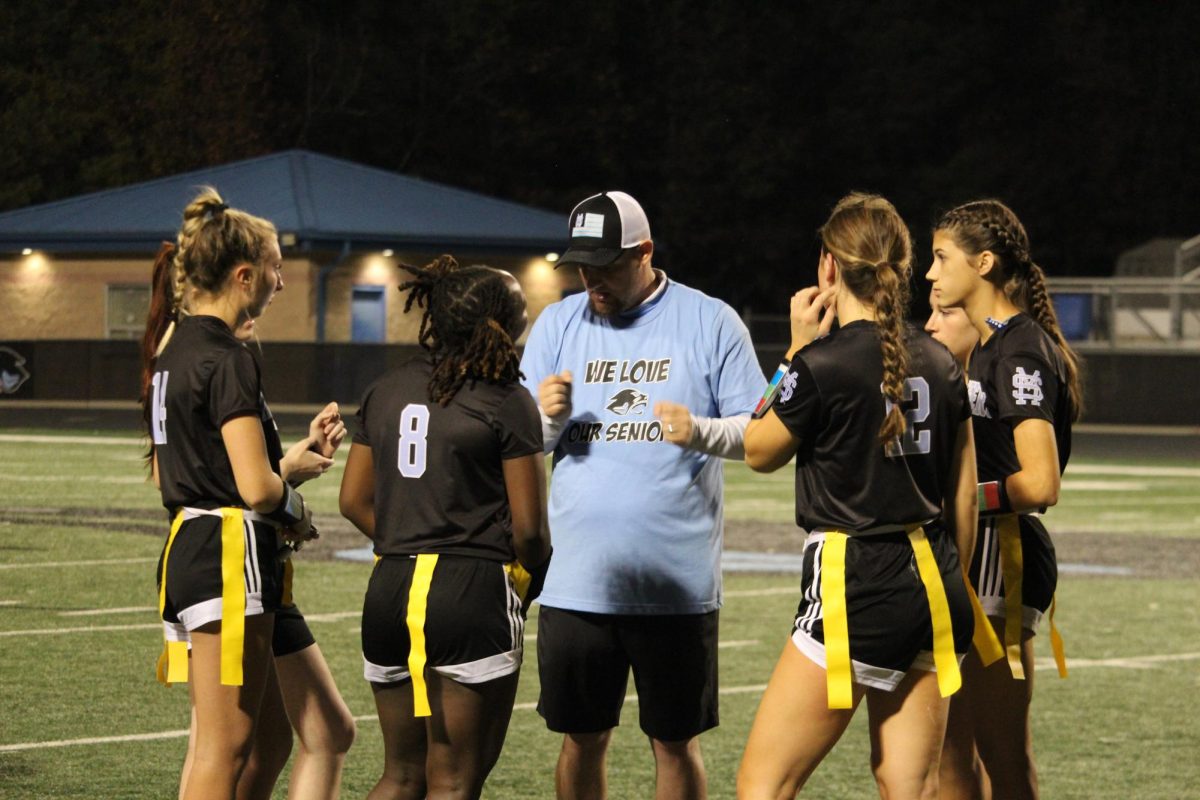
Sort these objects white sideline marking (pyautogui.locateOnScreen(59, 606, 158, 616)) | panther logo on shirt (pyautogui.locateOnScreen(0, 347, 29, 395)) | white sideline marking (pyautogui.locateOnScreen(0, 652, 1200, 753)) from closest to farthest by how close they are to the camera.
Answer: white sideline marking (pyautogui.locateOnScreen(0, 652, 1200, 753)) < white sideline marking (pyautogui.locateOnScreen(59, 606, 158, 616)) < panther logo on shirt (pyautogui.locateOnScreen(0, 347, 29, 395))

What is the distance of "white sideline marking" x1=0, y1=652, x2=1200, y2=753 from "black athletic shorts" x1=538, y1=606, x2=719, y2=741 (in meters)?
1.63

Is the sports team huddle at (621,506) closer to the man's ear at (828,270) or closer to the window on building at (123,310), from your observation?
the man's ear at (828,270)

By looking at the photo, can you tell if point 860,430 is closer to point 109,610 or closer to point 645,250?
point 645,250

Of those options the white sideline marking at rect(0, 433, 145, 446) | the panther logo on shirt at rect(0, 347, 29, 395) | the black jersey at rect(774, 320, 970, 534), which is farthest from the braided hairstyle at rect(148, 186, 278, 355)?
the panther logo on shirt at rect(0, 347, 29, 395)

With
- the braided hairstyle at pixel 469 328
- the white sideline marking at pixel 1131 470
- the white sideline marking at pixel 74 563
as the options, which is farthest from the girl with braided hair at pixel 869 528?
the white sideline marking at pixel 1131 470

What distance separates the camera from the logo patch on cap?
209 inches

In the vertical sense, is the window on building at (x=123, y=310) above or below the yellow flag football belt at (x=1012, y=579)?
above

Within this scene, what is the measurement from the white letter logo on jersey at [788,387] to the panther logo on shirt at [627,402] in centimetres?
84

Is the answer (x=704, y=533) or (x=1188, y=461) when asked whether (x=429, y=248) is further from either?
(x=704, y=533)

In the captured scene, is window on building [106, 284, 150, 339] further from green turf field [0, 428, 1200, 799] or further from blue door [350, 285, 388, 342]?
green turf field [0, 428, 1200, 799]

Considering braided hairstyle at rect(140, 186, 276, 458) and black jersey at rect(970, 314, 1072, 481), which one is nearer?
braided hairstyle at rect(140, 186, 276, 458)

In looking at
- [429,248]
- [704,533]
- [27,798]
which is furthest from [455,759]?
[429,248]

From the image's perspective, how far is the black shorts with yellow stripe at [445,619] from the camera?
4.68 meters

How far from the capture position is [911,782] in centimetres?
462
